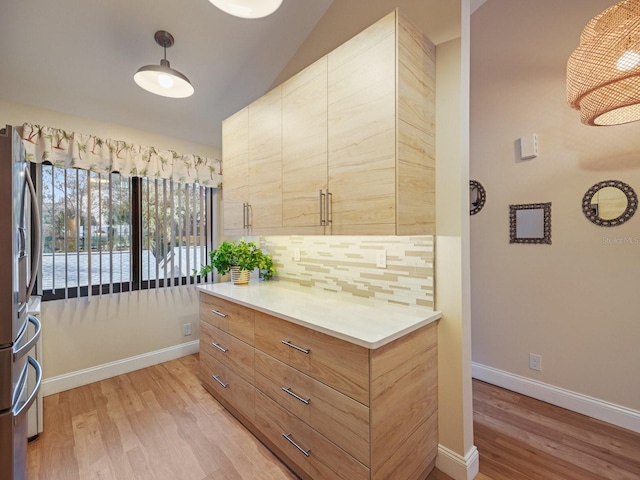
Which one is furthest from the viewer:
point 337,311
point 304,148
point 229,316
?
point 229,316

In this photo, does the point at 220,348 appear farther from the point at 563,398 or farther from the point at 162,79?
the point at 563,398

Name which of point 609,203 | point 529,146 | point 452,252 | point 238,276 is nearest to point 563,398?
point 609,203

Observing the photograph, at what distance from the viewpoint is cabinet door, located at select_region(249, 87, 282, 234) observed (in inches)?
82.2

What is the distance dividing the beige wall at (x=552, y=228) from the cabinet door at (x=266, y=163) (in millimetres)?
1813

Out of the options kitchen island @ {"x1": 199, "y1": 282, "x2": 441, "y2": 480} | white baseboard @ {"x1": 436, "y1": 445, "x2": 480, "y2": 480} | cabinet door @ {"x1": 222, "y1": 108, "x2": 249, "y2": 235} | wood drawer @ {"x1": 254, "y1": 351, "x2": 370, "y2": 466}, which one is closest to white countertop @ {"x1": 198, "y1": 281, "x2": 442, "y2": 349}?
kitchen island @ {"x1": 199, "y1": 282, "x2": 441, "y2": 480}

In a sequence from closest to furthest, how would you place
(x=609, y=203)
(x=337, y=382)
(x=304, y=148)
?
(x=337, y=382)
(x=304, y=148)
(x=609, y=203)

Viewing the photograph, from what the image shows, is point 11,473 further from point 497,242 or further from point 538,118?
point 538,118

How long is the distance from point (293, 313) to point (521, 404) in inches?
79.5

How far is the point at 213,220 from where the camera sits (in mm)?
3459

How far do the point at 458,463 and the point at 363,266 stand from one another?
1205 millimetres

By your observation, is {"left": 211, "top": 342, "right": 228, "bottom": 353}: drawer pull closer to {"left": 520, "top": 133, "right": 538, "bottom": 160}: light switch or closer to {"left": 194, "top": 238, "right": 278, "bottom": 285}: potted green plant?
{"left": 194, "top": 238, "right": 278, "bottom": 285}: potted green plant

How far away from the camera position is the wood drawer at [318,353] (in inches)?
49.9

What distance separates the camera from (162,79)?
6.39 feet

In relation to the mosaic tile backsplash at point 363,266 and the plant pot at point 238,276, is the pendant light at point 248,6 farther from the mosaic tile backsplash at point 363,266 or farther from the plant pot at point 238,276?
the plant pot at point 238,276
